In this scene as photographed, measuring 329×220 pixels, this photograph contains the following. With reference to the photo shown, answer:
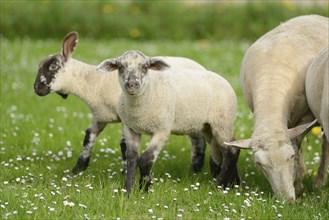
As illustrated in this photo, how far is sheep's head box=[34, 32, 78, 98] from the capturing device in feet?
26.2

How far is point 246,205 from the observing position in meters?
6.43

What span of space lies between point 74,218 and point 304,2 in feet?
53.5

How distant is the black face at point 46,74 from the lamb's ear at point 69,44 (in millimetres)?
144

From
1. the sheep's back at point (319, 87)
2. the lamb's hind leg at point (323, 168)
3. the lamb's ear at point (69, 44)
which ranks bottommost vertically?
the lamb's hind leg at point (323, 168)

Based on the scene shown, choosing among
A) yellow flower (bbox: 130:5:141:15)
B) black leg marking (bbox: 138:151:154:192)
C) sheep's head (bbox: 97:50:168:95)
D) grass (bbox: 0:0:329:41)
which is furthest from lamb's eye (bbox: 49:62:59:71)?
yellow flower (bbox: 130:5:141:15)

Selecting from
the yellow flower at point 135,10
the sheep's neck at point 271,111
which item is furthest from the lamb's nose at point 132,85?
the yellow flower at point 135,10

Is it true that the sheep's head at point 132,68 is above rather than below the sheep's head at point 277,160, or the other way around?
above

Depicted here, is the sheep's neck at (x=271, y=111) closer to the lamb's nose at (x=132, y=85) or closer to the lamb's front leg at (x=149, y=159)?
the lamb's front leg at (x=149, y=159)

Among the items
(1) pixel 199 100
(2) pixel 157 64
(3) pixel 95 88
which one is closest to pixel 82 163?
(3) pixel 95 88

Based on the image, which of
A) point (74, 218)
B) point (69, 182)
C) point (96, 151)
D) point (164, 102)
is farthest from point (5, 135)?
point (74, 218)

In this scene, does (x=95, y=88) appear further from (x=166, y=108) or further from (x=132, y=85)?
(x=132, y=85)

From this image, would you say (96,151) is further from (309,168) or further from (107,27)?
(107,27)

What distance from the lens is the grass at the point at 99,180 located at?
6184 millimetres

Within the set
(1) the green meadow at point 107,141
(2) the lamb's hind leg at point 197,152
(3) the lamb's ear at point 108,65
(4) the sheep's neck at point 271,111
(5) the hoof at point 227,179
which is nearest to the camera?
(1) the green meadow at point 107,141
